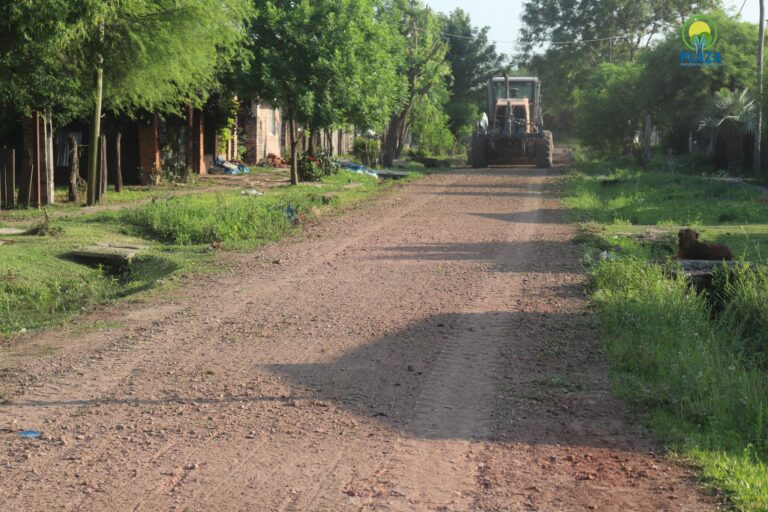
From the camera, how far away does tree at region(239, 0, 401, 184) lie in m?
25.3

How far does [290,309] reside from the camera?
9.70 metres

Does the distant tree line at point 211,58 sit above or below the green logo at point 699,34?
below

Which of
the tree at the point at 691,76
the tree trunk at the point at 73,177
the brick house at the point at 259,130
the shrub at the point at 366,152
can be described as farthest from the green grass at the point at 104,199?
the tree at the point at 691,76

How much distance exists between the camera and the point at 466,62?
67750 mm

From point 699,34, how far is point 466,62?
1236 inches

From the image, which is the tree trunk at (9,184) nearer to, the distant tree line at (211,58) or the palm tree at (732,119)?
the distant tree line at (211,58)

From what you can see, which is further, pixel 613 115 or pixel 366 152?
pixel 366 152

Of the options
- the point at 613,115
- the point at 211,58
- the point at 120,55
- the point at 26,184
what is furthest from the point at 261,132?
the point at 120,55

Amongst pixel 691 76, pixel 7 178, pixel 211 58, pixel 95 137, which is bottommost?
pixel 7 178

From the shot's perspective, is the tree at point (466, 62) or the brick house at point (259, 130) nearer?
the brick house at point (259, 130)

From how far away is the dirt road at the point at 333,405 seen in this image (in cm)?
489

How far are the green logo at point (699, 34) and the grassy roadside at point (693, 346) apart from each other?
21.6 m

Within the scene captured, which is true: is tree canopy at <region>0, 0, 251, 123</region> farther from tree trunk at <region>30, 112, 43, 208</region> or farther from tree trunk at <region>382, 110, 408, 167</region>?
tree trunk at <region>382, 110, 408, 167</region>

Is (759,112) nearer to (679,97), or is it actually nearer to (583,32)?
(679,97)
